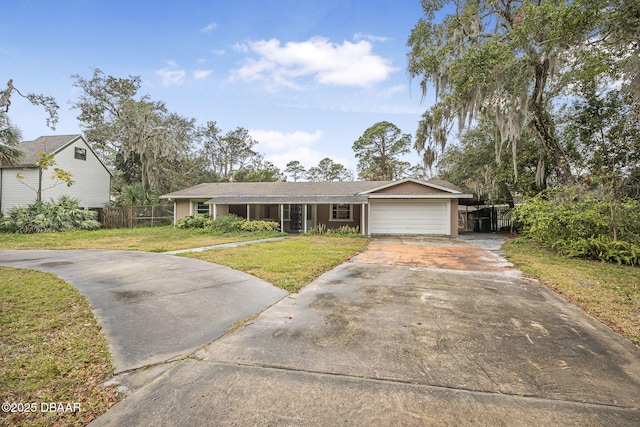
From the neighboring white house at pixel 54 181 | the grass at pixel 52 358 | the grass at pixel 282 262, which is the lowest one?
the grass at pixel 52 358

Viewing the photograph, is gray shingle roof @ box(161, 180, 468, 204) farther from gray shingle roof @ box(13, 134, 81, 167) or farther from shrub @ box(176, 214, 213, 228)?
gray shingle roof @ box(13, 134, 81, 167)

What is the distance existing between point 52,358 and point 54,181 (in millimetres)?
21821

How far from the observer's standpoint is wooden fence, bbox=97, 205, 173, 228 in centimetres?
1891

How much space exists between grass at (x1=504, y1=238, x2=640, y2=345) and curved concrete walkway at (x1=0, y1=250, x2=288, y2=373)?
4.52 metres

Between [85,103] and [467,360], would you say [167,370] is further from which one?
[85,103]

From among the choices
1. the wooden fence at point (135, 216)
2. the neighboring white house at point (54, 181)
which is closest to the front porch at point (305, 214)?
the wooden fence at point (135, 216)

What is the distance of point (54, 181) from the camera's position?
1856 centimetres

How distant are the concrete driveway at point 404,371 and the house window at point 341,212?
42.2 feet

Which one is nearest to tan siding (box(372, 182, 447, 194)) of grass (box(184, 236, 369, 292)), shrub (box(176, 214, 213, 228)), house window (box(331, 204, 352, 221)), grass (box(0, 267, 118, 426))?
house window (box(331, 204, 352, 221))

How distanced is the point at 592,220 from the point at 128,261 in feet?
42.0

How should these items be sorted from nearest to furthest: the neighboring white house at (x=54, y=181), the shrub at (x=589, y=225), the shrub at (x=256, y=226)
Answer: the shrub at (x=589, y=225) < the shrub at (x=256, y=226) < the neighboring white house at (x=54, y=181)

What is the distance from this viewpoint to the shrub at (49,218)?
50.0 feet

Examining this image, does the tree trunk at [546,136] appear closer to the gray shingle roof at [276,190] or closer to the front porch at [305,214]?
the gray shingle roof at [276,190]

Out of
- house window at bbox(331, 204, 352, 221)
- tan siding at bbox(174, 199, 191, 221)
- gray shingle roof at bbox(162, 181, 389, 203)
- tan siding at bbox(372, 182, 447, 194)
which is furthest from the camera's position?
tan siding at bbox(174, 199, 191, 221)
